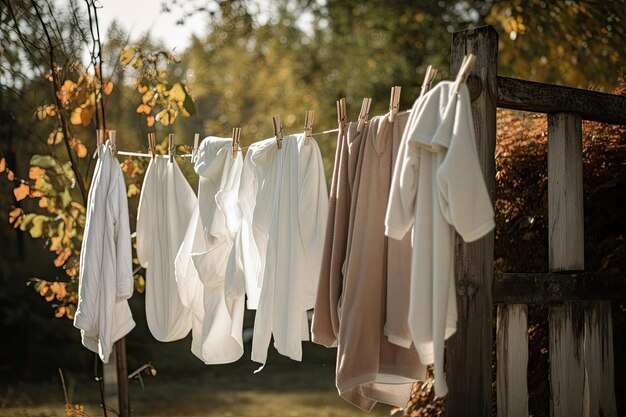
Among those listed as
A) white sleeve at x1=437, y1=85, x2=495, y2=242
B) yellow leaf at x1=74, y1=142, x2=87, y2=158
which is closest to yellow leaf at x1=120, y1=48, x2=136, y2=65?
yellow leaf at x1=74, y1=142, x2=87, y2=158

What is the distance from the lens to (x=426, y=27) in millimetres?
9898

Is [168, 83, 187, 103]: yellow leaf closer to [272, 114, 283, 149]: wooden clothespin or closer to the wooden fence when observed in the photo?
[272, 114, 283, 149]: wooden clothespin

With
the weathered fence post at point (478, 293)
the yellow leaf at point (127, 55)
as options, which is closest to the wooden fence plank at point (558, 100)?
the weathered fence post at point (478, 293)

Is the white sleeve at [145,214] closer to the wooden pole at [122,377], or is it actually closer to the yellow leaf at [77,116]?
the wooden pole at [122,377]

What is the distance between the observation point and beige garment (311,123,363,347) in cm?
235

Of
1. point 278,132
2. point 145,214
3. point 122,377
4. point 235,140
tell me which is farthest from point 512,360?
point 122,377

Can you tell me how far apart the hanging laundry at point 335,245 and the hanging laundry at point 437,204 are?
0.37 meters

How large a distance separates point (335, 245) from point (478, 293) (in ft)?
1.42

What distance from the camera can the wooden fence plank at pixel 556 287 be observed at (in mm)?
2441

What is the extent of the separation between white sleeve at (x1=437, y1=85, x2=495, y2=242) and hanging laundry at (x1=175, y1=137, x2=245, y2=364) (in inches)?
46.7

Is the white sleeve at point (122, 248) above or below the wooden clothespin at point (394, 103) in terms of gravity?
below

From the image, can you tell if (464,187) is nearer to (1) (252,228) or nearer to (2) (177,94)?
(1) (252,228)

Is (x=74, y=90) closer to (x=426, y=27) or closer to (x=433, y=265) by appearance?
(x=433, y=265)

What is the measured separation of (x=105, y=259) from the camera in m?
3.14
